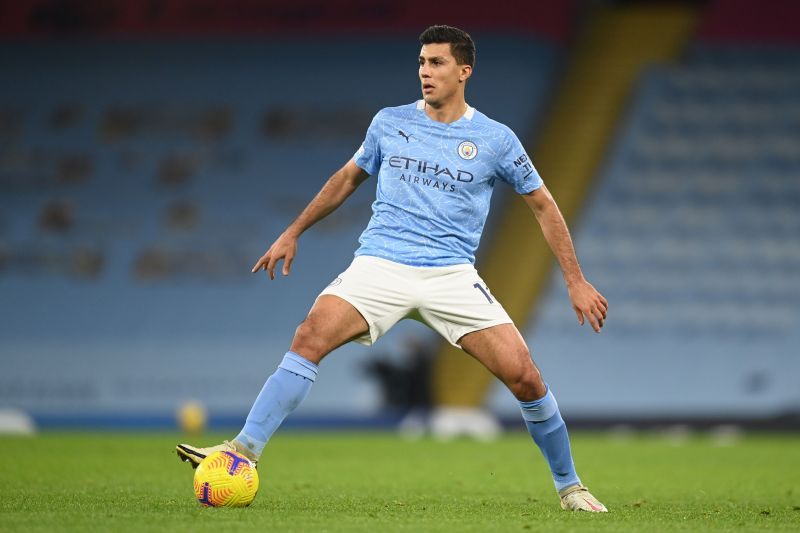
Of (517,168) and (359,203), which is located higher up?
(517,168)

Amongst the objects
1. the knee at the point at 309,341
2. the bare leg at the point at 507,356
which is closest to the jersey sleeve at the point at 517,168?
the bare leg at the point at 507,356

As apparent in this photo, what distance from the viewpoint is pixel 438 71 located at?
6410mm

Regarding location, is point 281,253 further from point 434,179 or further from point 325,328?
point 434,179

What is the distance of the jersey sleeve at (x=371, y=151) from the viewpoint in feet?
21.4

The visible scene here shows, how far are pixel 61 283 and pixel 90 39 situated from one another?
428 cm

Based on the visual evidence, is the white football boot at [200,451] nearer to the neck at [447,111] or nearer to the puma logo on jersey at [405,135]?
the puma logo on jersey at [405,135]

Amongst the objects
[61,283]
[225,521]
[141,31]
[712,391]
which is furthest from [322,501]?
[141,31]

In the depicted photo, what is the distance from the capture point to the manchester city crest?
641 cm

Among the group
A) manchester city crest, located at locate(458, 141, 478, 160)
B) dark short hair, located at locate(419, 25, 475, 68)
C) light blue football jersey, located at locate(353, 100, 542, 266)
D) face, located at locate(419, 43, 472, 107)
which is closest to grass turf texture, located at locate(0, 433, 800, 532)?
light blue football jersey, located at locate(353, 100, 542, 266)

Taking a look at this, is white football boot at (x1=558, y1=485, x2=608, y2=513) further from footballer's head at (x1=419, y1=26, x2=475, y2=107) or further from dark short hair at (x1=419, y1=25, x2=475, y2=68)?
dark short hair at (x1=419, y1=25, x2=475, y2=68)

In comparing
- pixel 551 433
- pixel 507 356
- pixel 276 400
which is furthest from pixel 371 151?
pixel 551 433

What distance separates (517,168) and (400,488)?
2.47 metres

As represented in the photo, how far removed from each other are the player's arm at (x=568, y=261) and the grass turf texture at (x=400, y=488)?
37.7 inches

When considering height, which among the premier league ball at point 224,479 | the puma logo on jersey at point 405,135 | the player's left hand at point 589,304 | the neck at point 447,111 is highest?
the neck at point 447,111
